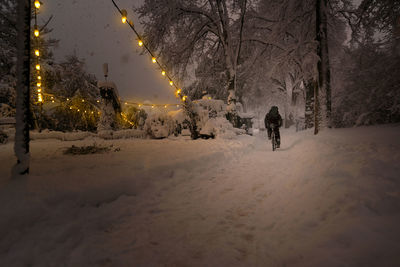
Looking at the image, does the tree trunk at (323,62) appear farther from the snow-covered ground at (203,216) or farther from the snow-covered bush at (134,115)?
the snow-covered bush at (134,115)

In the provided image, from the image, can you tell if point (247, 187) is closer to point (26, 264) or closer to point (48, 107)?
point (26, 264)

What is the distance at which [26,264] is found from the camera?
1883 mm

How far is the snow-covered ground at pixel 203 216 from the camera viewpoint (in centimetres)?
193

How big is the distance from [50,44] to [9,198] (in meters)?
21.1

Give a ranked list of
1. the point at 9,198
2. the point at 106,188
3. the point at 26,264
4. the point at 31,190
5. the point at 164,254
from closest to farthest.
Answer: the point at 26,264 → the point at 164,254 → the point at 9,198 → the point at 31,190 → the point at 106,188

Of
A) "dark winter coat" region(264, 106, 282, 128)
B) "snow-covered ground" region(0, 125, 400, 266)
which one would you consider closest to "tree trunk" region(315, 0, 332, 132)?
"dark winter coat" region(264, 106, 282, 128)

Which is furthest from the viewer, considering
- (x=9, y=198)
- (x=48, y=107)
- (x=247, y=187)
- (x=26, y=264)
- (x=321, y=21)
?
(x=48, y=107)

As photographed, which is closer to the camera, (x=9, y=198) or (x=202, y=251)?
Answer: (x=202, y=251)

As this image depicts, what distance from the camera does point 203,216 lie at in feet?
9.54

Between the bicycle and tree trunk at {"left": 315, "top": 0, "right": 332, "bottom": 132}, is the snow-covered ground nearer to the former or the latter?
the bicycle

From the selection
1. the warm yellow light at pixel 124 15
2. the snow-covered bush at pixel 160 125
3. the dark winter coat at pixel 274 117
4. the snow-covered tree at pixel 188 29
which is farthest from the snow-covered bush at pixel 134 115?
the warm yellow light at pixel 124 15

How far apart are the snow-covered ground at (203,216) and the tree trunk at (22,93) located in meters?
0.40

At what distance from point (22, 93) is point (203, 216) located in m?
3.51

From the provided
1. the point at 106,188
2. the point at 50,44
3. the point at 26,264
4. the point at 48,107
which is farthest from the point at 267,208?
the point at 50,44
